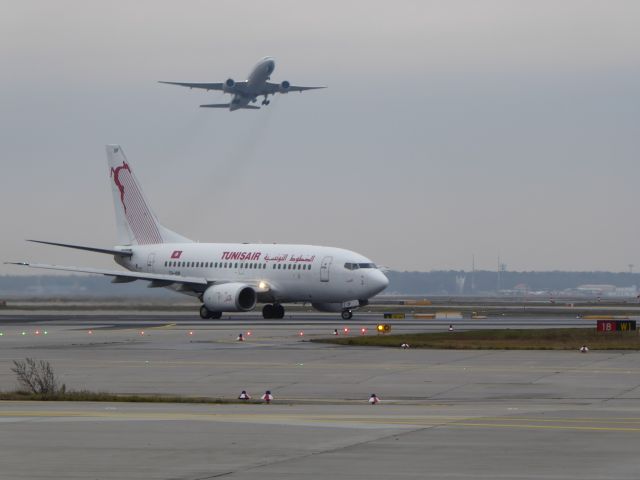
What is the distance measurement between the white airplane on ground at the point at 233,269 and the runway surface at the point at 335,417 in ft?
109

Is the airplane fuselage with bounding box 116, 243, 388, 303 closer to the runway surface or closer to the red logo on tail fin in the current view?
the red logo on tail fin

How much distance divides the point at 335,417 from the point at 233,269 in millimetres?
59938

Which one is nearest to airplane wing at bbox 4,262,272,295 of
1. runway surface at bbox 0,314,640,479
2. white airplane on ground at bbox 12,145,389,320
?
white airplane on ground at bbox 12,145,389,320

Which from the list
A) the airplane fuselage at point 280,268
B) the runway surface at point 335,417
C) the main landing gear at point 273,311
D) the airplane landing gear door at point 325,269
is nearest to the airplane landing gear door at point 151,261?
the airplane fuselage at point 280,268

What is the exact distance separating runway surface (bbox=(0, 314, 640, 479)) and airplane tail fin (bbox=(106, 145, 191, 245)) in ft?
149

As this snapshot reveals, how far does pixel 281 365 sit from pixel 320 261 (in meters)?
41.3

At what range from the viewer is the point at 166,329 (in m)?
60.2

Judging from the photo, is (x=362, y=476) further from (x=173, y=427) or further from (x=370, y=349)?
(x=370, y=349)

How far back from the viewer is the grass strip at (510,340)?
1768 inches

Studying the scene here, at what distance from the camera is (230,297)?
77.1 meters

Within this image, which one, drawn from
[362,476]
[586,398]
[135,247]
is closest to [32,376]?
[586,398]

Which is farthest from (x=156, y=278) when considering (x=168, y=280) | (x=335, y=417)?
(x=335, y=417)

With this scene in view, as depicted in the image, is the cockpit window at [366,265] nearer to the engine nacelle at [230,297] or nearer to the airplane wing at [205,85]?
the engine nacelle at [230,297]

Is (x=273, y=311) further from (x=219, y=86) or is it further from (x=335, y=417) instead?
(x=335, y=417)
